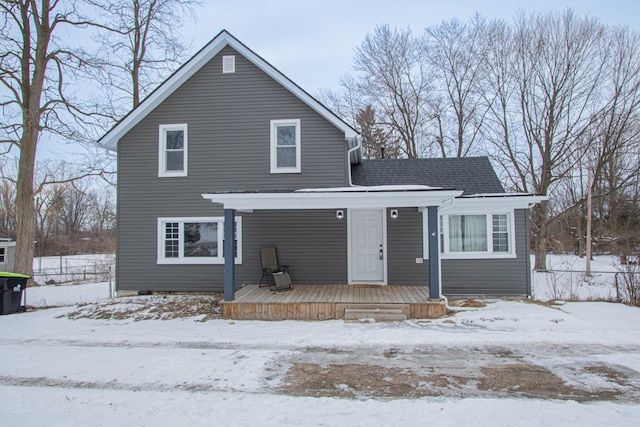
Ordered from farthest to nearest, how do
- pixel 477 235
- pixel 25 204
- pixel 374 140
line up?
pixel 374 140, pixel 25 204, pixel 477 235

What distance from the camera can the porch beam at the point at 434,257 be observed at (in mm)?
7754

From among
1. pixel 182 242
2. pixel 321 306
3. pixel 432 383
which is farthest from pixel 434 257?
pixel 182 242

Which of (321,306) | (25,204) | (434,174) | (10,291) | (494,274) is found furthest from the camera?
(25,204)

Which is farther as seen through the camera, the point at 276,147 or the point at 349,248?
the point at 276,147

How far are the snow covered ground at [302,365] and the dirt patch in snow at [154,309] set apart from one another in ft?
1.11

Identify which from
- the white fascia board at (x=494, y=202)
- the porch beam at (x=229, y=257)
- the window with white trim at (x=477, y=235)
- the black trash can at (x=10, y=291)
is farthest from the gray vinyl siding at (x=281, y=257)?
the white fascia board at (x=494, y=202)

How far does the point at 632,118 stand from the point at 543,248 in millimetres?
6692

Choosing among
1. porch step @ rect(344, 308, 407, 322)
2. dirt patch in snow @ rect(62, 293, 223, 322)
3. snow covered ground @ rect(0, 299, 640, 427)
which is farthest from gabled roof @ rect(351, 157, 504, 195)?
dirt patch in snow @ rect(62, 293, 223, 322)

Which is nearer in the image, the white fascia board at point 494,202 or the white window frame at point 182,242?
the white fascia board at point 494,202

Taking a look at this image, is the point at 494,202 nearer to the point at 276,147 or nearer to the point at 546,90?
the point at 276,147

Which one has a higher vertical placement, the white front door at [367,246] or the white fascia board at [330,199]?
the white fascia board at [330,199]

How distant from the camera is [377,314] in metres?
7.47

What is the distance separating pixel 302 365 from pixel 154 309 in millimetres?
4936

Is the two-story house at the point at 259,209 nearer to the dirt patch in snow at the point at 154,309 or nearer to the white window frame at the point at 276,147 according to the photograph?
the white window frame at the point at 276,147
